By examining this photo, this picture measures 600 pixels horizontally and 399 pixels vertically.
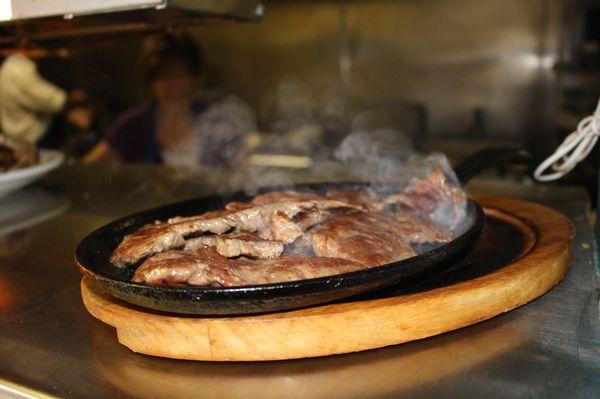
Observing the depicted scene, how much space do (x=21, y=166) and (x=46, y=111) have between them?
3.46ft

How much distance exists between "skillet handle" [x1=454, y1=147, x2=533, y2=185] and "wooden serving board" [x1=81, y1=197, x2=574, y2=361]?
0.62 meters

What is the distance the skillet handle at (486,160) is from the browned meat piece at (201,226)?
1.75 feet

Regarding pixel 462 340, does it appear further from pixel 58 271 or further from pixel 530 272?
pixel 58 271

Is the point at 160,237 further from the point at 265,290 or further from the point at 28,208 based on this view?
the point at 28,208

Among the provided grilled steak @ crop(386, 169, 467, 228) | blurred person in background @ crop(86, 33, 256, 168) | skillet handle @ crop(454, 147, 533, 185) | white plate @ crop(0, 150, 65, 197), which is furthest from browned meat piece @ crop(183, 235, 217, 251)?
blurred person in background @ crop(86, 33, 256, 168)

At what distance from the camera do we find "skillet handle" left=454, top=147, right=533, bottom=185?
2.01 meters

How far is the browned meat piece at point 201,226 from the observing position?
145cm

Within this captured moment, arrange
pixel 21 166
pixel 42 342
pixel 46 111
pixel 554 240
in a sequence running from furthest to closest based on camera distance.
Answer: pixel 46 111, pixel 21 166, pixel 554 240, pixel 42 342

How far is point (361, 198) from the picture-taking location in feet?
6.20

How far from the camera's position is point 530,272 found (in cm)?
143

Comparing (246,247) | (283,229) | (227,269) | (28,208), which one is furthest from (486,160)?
(28,208)

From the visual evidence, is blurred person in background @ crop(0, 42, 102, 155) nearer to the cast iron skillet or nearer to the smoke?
the smoke

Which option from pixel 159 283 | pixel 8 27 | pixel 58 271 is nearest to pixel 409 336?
pixel 159 283

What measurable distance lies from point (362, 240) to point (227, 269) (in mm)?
387
